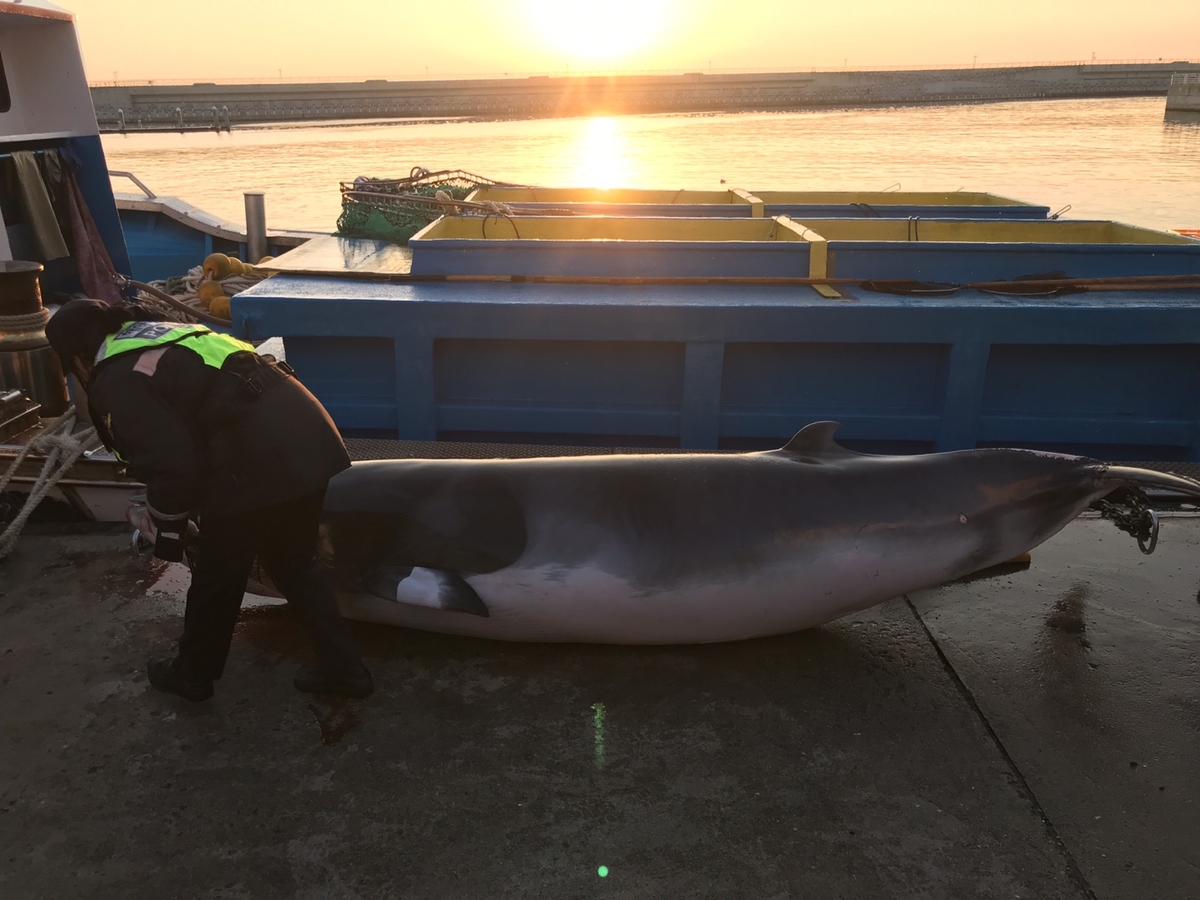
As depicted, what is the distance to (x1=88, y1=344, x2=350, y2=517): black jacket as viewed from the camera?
10.4 feet

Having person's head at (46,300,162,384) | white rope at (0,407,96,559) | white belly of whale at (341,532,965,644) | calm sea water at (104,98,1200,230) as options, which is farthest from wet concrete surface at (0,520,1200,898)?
calm sea water at (104,98,1200,230)

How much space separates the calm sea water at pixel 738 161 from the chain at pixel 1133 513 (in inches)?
649

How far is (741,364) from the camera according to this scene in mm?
6160

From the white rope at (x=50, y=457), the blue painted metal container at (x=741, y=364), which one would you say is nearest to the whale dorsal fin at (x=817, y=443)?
the blue painted metal container at (x=741, y=364)

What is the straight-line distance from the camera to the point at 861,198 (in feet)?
33.9

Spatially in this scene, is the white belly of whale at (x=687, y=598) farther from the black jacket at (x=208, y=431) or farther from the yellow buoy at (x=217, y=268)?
the yellow buoy at (x=217, y=268)

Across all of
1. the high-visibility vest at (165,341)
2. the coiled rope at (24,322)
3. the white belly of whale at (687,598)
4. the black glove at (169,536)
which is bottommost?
the white belly of whale at (687,598)

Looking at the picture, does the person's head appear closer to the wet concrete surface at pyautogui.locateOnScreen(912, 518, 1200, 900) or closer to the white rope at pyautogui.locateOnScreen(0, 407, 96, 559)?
the white rope at pyautogui.locateOnScreen(0, 407, 96, 559)

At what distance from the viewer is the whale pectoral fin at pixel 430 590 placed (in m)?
3.62

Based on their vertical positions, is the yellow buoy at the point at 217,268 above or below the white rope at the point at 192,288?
above

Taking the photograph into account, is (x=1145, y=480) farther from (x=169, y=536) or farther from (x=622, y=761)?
(x=169, y=536)

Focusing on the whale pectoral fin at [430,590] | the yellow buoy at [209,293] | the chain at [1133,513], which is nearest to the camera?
the whale pectoral fin at [430,590]

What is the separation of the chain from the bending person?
3.42 metres

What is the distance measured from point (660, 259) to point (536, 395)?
4.82 ft
